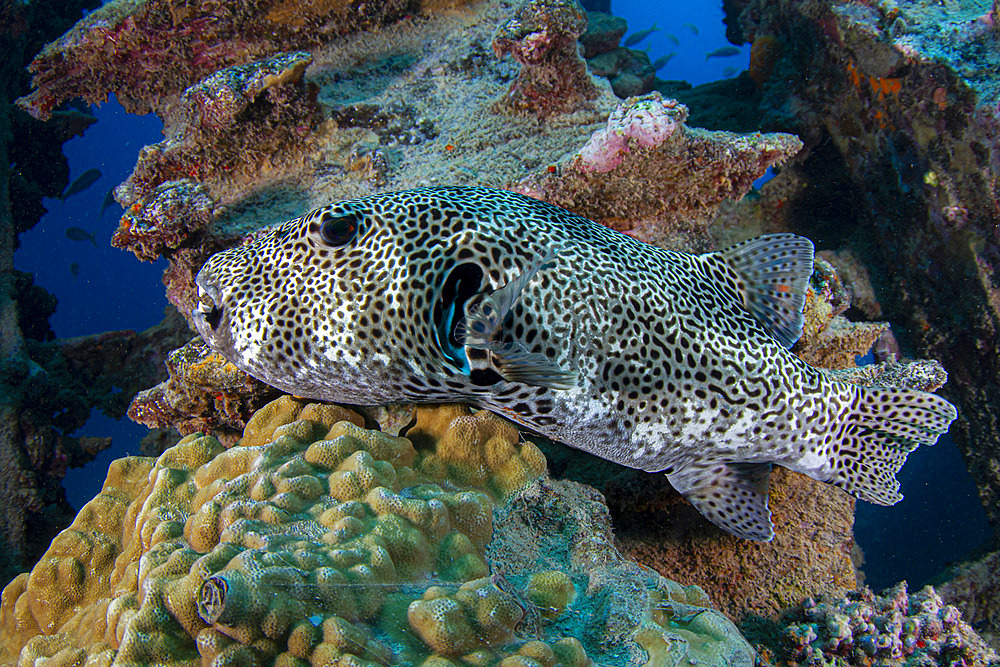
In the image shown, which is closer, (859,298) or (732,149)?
(732,149)

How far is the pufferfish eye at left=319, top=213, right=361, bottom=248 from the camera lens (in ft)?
8.74

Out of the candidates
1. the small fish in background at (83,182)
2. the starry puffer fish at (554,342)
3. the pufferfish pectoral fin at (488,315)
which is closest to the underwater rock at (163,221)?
the starry puffer fish at (554,342)

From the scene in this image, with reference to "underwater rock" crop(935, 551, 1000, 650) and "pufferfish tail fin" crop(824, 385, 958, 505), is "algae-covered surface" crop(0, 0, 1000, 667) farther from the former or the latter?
"pufferfish tail fin" crop(824, 385, 958, 505)

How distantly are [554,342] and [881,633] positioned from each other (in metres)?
3.40

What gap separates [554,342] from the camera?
→ 2.59m

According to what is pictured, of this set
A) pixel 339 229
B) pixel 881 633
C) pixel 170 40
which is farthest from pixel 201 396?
pixel 170 40

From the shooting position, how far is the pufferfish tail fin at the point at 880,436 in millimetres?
3012

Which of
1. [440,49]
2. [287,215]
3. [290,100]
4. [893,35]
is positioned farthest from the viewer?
[440,49]

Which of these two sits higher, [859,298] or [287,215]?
[287,215]

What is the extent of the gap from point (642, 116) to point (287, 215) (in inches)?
137

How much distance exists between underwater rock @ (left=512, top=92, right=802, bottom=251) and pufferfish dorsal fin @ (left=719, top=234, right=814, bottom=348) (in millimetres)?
1365

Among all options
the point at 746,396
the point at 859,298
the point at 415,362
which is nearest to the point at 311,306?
the point at 415,362

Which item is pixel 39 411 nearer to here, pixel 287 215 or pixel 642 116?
pixel 287 215

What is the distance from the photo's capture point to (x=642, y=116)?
4.18 m
